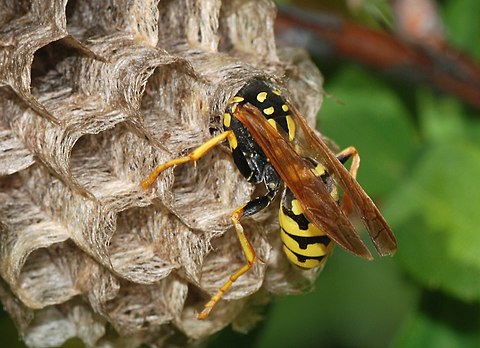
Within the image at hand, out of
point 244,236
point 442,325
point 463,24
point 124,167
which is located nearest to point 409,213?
point 442,325

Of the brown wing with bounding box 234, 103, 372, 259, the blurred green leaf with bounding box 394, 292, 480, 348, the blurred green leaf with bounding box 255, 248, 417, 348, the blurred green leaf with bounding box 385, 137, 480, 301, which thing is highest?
the brown wing with bounding box 234, 103, 372, 259

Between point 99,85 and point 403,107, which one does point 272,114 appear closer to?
point 99,85

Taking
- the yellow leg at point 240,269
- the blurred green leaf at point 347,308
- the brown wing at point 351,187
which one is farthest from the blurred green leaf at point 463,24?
the yellow leg at point 240,269

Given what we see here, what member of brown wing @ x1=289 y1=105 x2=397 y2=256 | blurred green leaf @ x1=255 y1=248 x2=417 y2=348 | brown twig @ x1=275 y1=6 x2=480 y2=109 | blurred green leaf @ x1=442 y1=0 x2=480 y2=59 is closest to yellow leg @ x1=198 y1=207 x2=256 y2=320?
brown wing @ x1=289 y1=105 x2=397 y2=256

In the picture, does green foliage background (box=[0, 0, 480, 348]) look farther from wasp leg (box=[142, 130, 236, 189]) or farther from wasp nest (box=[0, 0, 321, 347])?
wasp leg (box=[142, 130, 236, 189])

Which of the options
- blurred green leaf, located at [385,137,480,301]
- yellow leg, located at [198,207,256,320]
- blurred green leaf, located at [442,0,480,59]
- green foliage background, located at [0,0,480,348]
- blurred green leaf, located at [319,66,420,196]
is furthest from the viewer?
blurred green leaf, located at [442,0,480,59]

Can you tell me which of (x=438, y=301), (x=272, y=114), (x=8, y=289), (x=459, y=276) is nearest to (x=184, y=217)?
(x=272, y=114)

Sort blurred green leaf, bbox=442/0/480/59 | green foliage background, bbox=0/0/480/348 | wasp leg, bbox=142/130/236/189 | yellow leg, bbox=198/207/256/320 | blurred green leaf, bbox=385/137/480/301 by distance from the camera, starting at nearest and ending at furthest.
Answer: wasp leg, bbox=142/130/236/189 → yellow leg, bbox=198/207/256/320 → blurred green leaf, bbox=385/137/480/301 → green foliage background, bbox=0/0/480/348 → blurred green leaf, bbox=442/0/480/59
